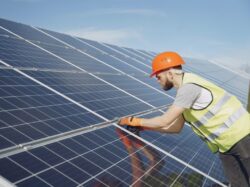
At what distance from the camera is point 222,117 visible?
571cm

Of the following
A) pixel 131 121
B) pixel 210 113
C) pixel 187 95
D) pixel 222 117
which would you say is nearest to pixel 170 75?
pixel 187 95

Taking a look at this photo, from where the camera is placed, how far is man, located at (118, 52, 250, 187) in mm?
5618

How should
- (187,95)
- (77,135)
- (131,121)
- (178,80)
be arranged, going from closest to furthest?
(187,95) → (178,80) → (77,135) → (131,121)

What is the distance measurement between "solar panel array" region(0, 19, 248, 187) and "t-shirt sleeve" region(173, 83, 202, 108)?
1257mm

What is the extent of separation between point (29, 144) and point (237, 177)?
3226mm

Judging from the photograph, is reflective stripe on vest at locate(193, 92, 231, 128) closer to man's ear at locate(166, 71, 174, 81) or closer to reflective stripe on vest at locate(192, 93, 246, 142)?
reflective stripe on vest at locate(192, 93, 246, 142)

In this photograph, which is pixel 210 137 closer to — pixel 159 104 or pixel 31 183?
pixel 31 183

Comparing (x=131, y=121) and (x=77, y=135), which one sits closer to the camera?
(x=77, y=135)

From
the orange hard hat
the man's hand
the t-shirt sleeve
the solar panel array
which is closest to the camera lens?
the solar panel array

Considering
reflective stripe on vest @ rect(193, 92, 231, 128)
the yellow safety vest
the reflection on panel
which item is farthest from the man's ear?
the reflection on panel

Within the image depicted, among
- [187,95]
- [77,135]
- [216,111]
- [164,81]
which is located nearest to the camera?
[187,95]

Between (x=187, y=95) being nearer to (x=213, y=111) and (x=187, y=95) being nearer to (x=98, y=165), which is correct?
(x=213, y=111)

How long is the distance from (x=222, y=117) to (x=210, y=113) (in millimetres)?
184

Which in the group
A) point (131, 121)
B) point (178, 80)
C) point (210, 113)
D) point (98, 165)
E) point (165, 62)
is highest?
point (165, 62)
